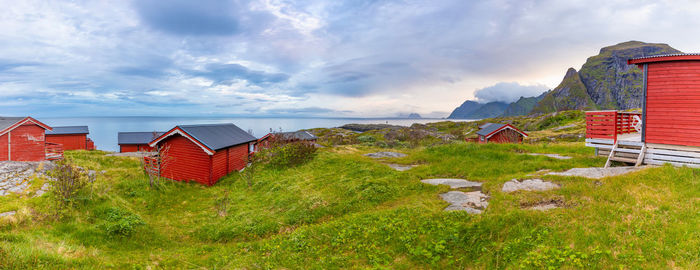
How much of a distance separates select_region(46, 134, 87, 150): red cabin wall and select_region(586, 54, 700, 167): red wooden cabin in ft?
209

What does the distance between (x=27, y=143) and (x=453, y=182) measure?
35.6m

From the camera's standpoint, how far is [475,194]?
10500 millimetres

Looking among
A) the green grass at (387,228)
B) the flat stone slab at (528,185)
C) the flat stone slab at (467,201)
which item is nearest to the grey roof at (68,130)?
the green grass at (387,228)

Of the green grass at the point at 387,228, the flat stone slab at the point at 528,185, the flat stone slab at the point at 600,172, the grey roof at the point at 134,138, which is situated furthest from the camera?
the grey roof at the point at 134,138

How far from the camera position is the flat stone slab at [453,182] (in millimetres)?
11991

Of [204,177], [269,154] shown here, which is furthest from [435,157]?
[204,177]

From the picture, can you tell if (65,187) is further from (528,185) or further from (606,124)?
(606,124)

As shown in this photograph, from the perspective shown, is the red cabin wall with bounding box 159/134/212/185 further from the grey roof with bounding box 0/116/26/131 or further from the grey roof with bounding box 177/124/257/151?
the grey roof with bounding box 0/116/26/131

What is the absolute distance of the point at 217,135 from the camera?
24.9m

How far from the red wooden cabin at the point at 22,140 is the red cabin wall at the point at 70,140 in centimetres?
2137

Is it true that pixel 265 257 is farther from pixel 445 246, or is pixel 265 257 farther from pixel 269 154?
pixel 269 154

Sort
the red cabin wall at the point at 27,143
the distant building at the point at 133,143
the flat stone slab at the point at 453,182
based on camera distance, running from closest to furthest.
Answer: the flat stone slab at the point at 453,182
the red cabin wall at the point at 27,143
the distant building at the point at 133,143

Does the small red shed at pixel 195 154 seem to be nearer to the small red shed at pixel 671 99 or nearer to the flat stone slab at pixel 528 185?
the flat stone slab at pixel 528 185

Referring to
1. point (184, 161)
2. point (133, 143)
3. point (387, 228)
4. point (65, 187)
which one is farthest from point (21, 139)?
point (387, 228)
